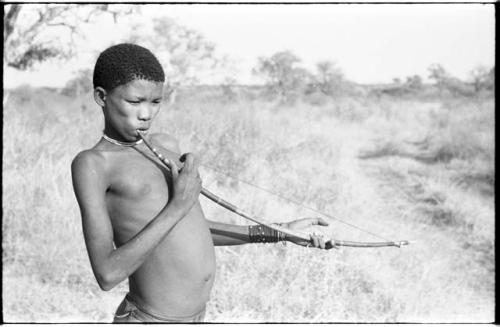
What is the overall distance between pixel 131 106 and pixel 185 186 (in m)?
0.24

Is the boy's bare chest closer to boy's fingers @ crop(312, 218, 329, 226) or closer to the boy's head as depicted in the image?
the boy's head

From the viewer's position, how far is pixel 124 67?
1483 mm

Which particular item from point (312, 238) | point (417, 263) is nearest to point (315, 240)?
point (312, 238)

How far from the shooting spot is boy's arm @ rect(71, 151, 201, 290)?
4.53 feet

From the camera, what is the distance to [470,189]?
6.54 m

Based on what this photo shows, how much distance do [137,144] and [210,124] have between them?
540 cm

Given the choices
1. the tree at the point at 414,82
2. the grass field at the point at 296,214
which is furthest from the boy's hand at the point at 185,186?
the tree at the point at 414,82

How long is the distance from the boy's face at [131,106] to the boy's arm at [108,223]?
106mm

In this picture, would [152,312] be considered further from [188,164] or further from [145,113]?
[145,113]

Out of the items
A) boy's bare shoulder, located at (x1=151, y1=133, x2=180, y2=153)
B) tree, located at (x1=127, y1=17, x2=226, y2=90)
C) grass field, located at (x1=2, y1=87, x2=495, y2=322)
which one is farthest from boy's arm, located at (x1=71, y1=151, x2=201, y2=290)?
tree, located at (x1=127, y1=17, x2=226, y2=90)

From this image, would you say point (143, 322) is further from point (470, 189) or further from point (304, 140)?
point (304, 140)

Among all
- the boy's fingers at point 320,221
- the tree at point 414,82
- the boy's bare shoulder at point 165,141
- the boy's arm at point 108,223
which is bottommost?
the boy's fingers at point 320,221

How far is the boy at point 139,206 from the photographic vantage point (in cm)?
140

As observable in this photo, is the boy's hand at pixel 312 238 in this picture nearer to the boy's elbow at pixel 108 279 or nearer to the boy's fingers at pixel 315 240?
the boy's fingers at pixel 315 240
